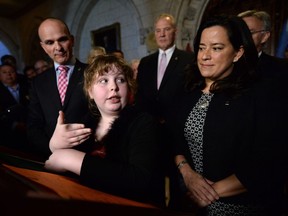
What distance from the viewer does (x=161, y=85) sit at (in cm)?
323

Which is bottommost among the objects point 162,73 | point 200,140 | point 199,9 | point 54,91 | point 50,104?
point 200,140

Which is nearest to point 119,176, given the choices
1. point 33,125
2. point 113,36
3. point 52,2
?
point 33,125

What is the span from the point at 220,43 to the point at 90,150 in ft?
3.03

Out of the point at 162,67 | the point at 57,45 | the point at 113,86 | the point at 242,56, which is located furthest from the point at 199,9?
the point at 113,86

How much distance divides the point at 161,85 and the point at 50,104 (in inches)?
57.8

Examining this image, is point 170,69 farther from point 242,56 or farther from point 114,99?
point 114,99

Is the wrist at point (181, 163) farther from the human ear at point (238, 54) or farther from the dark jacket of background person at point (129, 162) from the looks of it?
the human ear at point (238, 54)

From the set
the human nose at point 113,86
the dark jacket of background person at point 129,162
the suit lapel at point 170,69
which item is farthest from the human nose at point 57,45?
the suit lapel at point 170,69

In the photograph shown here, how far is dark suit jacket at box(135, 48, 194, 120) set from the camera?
10.4 ft

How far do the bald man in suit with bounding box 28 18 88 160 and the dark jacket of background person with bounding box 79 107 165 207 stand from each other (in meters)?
0.74

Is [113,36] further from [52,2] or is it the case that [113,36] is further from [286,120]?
[286,120]

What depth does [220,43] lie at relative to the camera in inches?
58.3

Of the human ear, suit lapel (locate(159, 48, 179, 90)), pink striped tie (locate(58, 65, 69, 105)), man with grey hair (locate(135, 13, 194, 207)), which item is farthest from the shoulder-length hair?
suit lapel (locate(159, 48, 179, 90))

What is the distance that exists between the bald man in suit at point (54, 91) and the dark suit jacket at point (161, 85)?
1.09 meters
